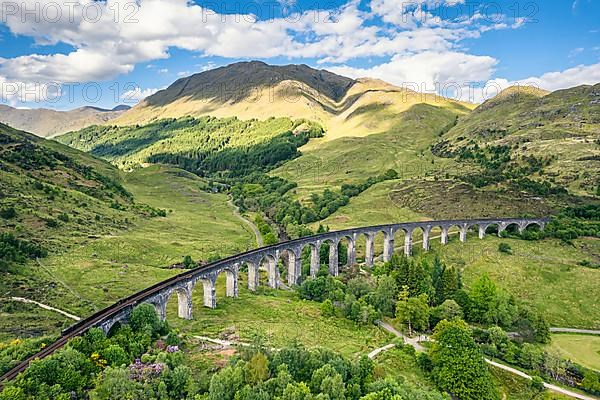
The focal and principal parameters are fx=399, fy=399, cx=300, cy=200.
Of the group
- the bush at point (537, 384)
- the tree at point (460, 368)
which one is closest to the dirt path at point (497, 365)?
the bush at point (537, 384)

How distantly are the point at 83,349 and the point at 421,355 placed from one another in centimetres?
3666

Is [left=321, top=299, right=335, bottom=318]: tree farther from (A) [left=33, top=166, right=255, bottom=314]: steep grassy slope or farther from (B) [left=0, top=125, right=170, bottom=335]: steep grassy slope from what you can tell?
(B) [left=0, top=125, right=170, bottom=335]: steep grassy slope

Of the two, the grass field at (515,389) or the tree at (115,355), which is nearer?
the tree at (115,355)

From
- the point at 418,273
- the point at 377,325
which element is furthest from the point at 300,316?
the point at 418,273

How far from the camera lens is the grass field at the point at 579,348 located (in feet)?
178

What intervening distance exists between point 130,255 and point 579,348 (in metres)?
81.1

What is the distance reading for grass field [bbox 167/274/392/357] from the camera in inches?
1972

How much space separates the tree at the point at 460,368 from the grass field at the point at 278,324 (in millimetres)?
8786

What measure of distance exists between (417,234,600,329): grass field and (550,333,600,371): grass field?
492 centimetres

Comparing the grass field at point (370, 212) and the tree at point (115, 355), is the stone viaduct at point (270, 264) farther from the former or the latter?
the grass field at point (370, 212)

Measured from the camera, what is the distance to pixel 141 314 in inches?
1688

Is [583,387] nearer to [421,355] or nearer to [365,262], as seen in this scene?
[421,355]

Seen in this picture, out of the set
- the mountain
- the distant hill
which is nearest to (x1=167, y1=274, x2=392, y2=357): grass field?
the distant hill

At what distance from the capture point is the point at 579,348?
191 feet
